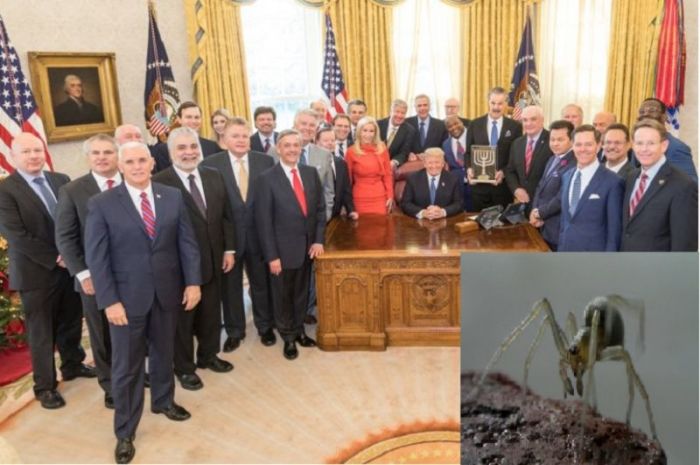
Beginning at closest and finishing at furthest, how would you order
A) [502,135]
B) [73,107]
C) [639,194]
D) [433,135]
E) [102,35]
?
1. [639,194]
2. [502,135]
3. [73,107]
4. [433,135]
5. [102,35]

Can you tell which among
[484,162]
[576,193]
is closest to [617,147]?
[576,193]

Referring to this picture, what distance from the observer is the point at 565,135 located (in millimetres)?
4730

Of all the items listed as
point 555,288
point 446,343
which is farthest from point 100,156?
point 555,288

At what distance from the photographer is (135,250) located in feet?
10.9

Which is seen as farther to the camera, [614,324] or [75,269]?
[75,269]

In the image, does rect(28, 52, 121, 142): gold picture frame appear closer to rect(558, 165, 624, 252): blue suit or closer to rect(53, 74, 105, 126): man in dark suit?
rect(53, 74, 105, 126): man in dark suit

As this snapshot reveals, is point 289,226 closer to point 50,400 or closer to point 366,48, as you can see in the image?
point 50,400

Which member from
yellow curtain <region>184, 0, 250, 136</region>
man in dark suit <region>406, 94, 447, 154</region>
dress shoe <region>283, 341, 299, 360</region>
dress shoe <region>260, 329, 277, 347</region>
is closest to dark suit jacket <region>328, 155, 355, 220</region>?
dress shoe <region>260, 329, 277, 347</region>

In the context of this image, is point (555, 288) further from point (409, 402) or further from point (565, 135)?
point (565, 135)

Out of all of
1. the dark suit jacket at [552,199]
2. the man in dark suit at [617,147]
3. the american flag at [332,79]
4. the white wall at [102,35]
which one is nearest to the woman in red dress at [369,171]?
the dark suit jacket at [552,199]

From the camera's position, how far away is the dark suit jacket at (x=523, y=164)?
5410 millimetres

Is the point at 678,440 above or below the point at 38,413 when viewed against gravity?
above

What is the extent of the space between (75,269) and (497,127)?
13.8 feet

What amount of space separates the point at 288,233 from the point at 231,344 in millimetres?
1066
